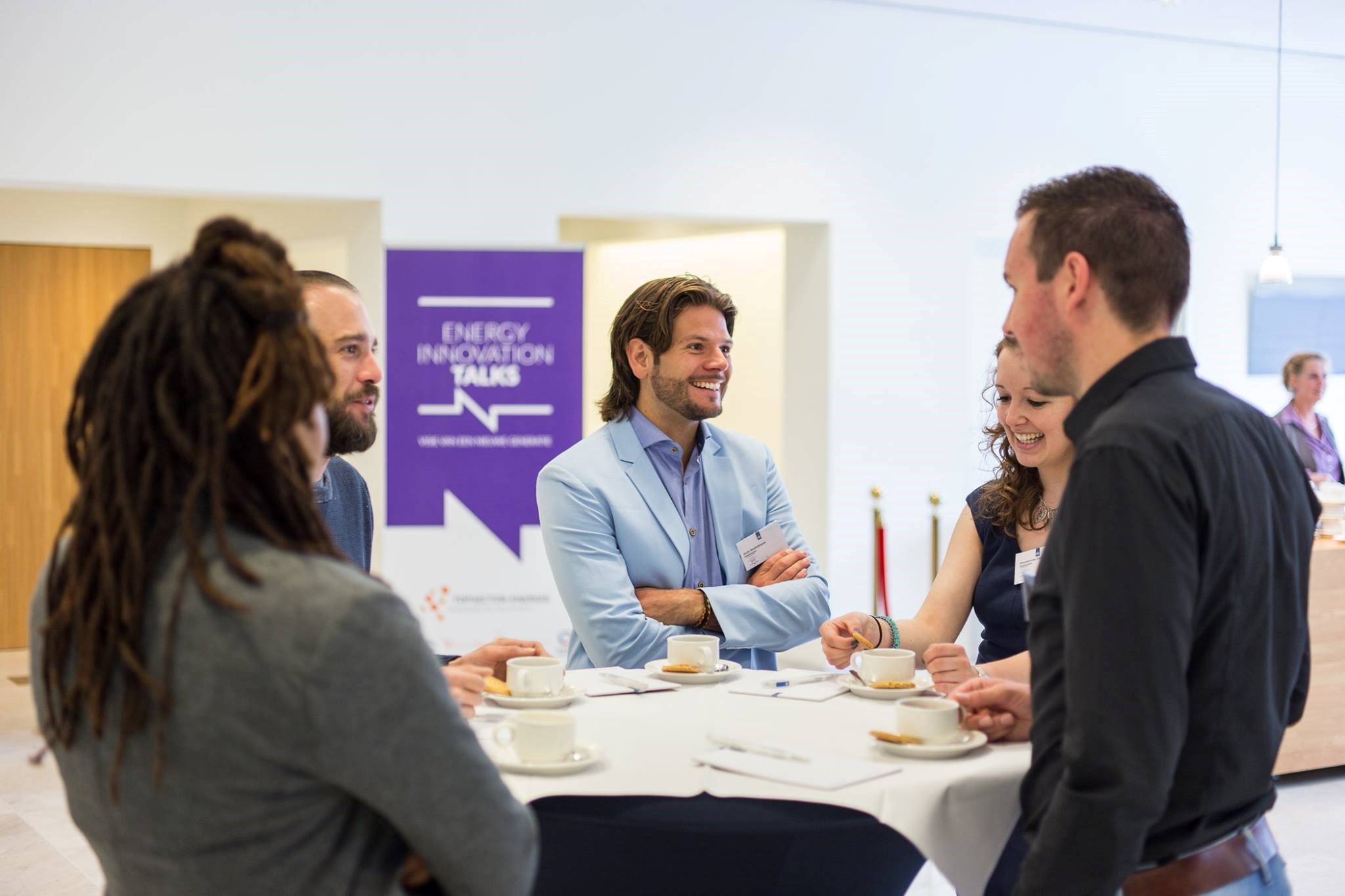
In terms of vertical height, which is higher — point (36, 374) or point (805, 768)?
point (36, 374)

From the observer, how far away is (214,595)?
3.73 ft

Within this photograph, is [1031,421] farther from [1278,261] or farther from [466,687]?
[1278,261]

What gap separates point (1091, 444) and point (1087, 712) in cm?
31

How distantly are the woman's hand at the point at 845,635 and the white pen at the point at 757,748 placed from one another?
65cm

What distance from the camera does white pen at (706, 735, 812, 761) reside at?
1.95 meters

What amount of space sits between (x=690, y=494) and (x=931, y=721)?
1298mm

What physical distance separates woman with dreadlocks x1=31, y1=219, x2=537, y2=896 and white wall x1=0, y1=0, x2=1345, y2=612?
16.5 feet

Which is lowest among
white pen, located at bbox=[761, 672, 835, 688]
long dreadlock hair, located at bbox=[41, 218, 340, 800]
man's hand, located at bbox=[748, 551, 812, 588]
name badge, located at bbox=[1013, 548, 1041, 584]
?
white pen, located at bbox=[761, 672, 835, 688]

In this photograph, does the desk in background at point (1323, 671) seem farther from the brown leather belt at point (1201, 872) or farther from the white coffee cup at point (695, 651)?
the brown leather belt at point (1201, 872)

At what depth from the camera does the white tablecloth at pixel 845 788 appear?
1.80 meters

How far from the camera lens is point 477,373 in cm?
518

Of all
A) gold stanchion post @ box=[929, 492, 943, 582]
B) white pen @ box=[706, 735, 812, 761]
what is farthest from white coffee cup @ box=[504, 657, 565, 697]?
gold stanchion post @ box=[929, 492, 943, 582]

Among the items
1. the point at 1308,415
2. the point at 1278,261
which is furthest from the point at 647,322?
the point at 1308,415

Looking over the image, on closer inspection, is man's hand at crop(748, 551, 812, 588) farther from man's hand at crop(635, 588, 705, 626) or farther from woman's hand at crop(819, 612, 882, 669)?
woman's hand at crop(819, 612, 882, 669)
